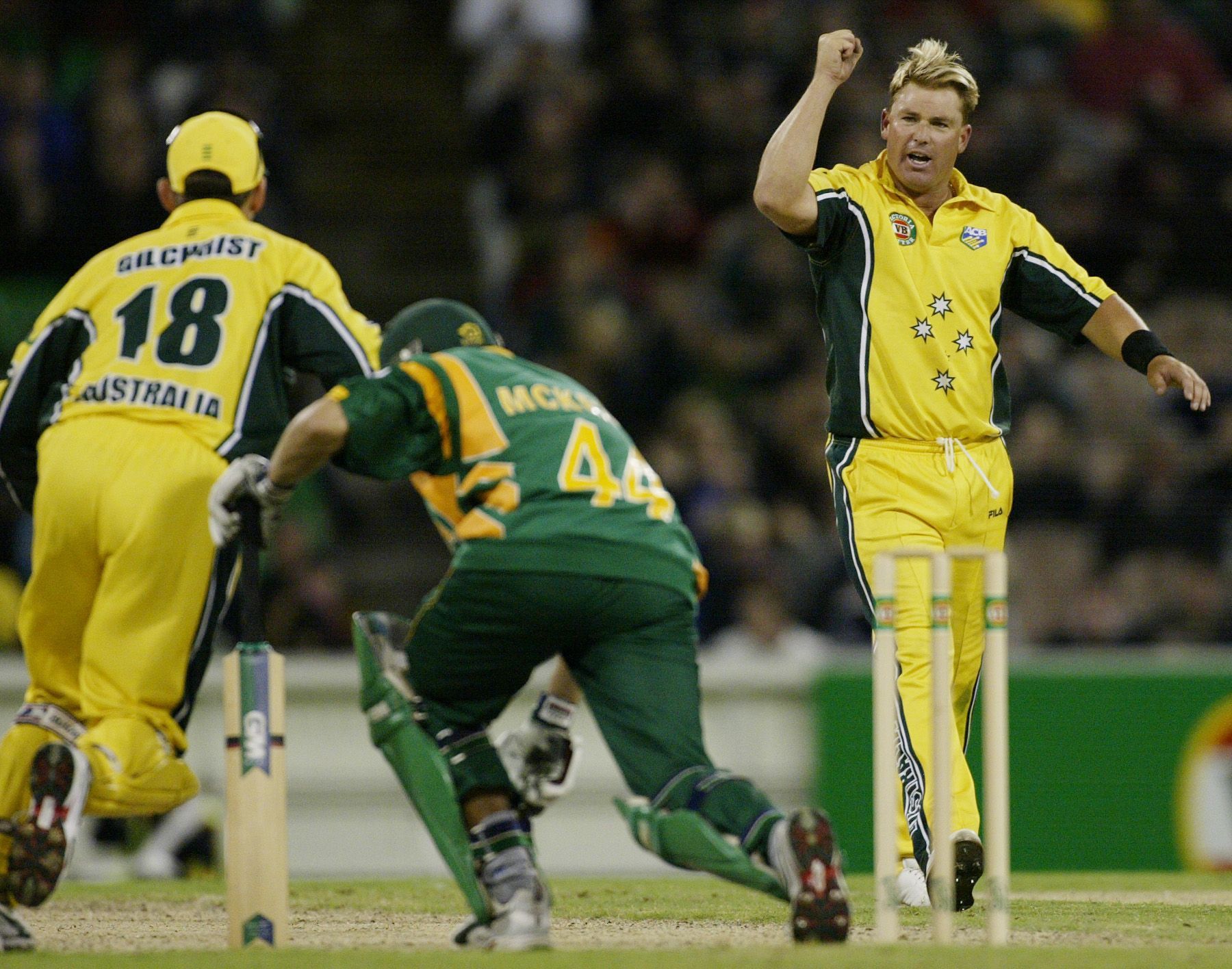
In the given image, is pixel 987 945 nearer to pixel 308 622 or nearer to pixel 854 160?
pixel 308 622

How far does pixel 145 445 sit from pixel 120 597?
0.44 meters


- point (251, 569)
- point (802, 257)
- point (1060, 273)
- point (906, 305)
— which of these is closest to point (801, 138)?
point (906, 305)

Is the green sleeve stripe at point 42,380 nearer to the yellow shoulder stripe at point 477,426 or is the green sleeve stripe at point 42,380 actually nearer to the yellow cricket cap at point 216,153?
the yellow cricket cap at point 216,153

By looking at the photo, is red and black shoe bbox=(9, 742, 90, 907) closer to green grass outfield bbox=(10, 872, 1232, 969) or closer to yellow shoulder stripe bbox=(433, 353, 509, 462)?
green grass outfield bbox=(10, 872, 1232, 969)

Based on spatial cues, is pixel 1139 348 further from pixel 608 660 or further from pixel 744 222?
pixel 744 222

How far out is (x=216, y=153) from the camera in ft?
20.8

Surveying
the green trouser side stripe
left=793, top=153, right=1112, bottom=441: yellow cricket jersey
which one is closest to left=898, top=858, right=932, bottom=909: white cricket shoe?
the green trouser side stripe

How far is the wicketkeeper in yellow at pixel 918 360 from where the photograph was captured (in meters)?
5.84

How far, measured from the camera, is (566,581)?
4.75 m

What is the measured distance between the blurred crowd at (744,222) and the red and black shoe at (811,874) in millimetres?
5548

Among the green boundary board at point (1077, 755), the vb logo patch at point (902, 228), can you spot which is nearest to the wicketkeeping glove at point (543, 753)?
the vb logo patch at point (902, 228)

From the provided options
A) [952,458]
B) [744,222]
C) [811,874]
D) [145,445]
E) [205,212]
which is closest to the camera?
[811,874]

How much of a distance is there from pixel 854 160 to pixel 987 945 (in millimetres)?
7352

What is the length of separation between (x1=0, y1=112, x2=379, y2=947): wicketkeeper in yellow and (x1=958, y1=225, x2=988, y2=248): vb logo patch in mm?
1807
